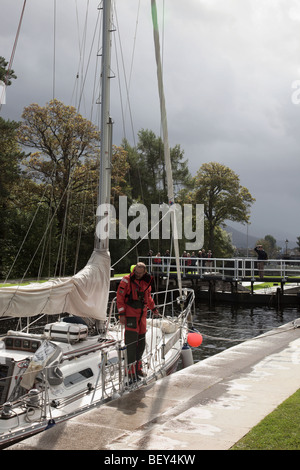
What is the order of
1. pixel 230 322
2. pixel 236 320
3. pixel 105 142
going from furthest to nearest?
pixel 236 320, pixel 230 322, pixel 105 142

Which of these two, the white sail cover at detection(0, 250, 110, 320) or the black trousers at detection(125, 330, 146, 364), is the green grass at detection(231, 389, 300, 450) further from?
the white sail cover at detection(0, 250, 110, 320)

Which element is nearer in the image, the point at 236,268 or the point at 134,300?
the point at 134,300

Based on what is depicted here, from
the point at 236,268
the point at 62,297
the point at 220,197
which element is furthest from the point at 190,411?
the point at 220,197

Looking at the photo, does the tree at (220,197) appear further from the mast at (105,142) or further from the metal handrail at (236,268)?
the mast at (105,142)

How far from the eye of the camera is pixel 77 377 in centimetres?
919

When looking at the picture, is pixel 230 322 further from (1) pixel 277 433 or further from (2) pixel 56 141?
(2) pixel 56 141

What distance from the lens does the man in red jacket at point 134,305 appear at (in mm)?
9219

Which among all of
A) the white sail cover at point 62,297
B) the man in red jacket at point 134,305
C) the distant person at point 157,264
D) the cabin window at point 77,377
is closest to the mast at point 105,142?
the white sail cover at point 62,297

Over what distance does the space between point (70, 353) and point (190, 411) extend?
3.14 meters

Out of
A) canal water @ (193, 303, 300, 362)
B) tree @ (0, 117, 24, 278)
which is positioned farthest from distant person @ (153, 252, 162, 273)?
tree @ (0, 117, 24, 278)

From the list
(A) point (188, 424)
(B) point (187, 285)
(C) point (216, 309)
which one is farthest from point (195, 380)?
(B) point (187, 285)

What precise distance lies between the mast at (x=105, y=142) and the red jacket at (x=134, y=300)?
3.03 metres

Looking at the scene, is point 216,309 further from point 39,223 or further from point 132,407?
point 132,407

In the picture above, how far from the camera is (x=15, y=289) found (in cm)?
1002
